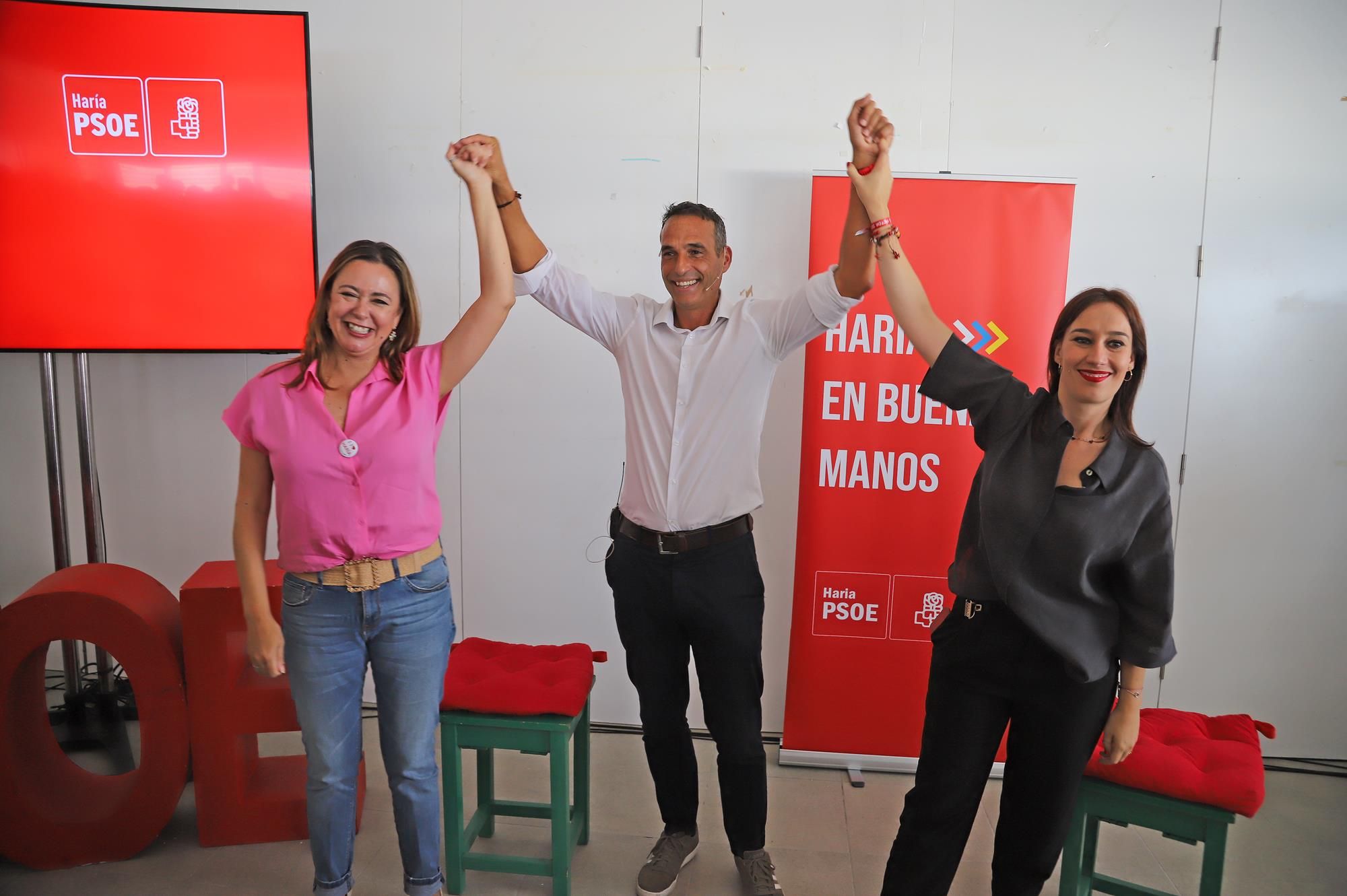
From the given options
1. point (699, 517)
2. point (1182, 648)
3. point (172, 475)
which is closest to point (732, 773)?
point (699, 517)

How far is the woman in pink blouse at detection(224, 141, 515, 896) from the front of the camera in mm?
1700

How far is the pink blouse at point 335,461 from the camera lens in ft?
5.56

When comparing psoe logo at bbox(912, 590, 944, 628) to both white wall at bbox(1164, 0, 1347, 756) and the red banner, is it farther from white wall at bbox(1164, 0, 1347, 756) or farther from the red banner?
white wall at bbox(1164, 0, 1347, 756)

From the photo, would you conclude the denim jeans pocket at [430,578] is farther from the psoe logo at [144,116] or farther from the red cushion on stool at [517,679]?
the psoe logo at [144,116]

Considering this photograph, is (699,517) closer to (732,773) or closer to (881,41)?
(732,773)

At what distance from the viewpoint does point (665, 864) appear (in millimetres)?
2199

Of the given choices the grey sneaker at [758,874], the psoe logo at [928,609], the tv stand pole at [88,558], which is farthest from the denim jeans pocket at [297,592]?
the psoe logo at [928,609]

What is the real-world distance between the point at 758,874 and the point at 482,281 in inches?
63.6

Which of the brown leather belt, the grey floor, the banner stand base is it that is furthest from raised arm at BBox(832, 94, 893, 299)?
the banner stand base

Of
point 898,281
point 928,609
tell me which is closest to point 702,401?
point 898,281

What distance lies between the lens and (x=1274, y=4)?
2.73 m

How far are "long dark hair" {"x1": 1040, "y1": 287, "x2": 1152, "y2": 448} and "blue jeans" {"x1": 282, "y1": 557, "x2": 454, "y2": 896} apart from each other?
54.3 inches

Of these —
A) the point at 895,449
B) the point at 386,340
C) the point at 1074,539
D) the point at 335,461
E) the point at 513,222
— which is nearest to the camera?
the point at 1074,539

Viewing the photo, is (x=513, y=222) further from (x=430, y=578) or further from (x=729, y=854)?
(x=729, y=854)
